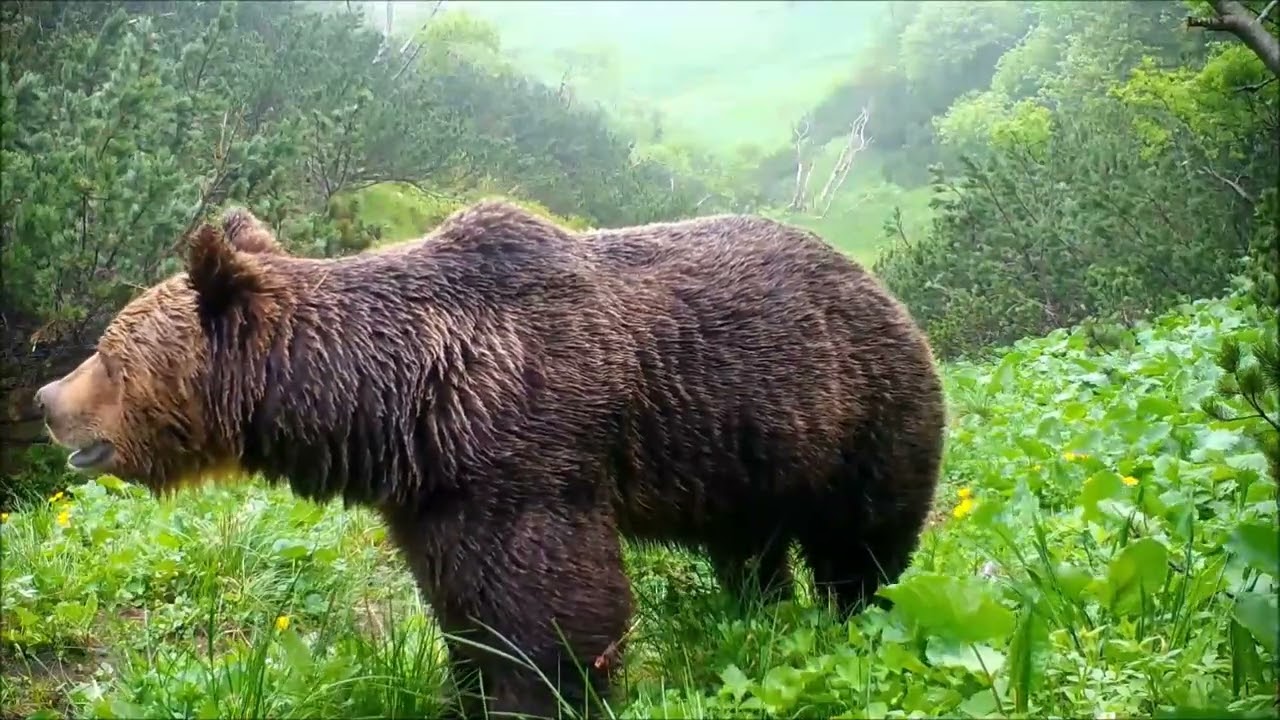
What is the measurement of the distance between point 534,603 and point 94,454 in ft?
4.48

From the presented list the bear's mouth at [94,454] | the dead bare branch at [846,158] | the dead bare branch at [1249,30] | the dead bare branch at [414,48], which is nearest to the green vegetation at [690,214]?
the dead bare branch at [1249,30]

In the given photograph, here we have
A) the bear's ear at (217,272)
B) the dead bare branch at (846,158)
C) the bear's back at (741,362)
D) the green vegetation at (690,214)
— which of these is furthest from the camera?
the dead bare branch at (846,158)

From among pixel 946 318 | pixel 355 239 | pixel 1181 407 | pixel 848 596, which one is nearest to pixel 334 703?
pixel 848 596

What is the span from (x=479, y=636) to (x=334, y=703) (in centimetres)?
48

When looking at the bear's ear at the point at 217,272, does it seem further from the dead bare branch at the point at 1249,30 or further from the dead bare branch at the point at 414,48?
the dead bare branch at the point at 414,48

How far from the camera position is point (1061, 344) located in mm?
9383

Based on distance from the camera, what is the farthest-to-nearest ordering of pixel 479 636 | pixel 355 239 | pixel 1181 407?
pixel 355 239
pixel 1181 407
pixel 479 636

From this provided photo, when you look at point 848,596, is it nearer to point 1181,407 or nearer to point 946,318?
point 1181,407

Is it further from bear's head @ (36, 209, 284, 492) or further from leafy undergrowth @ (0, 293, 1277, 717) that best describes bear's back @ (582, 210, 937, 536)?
bear's head @ (36, 209, 284, 492)

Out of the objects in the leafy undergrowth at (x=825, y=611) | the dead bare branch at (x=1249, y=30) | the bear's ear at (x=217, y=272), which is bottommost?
the leafy undergrowth at (x=825, y=611)

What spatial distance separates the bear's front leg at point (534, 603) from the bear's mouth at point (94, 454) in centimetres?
95

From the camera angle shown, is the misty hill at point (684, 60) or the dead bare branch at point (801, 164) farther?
the misty hill at point (684, 60)

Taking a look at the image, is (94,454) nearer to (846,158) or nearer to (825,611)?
(825,611)

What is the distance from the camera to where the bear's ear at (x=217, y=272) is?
3.10 metres
